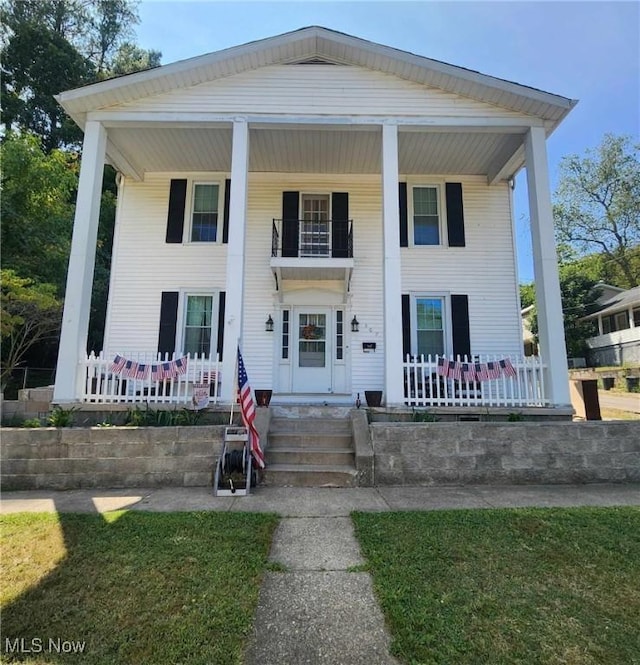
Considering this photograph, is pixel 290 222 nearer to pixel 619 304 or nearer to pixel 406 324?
pixel 406 324

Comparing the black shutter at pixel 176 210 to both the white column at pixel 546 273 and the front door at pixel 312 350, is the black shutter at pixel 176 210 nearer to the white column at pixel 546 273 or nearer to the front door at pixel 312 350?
the front door at pixel 312 350

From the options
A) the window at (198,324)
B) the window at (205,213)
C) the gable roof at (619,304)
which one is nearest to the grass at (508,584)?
the window at (198,324)

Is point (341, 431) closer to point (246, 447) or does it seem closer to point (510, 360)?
point (246, 447)

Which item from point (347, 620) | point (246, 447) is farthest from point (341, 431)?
point (347, 620)

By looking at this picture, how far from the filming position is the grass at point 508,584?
87.3 inches

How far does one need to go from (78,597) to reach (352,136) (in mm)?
8724

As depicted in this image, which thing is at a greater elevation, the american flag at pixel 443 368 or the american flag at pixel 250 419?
the american flag at pixel 443 368

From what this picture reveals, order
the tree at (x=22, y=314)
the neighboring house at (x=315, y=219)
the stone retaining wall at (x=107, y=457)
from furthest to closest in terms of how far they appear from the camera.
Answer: the tree at (x=22, y=314) < the neighboring house at (x=315, y=219) < the stone retaining wall at (x=107, y=457)

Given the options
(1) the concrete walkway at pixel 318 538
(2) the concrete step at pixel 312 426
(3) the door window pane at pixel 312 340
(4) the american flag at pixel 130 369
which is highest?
(3) the door window pane at pixel 312 340

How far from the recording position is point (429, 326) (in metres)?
9.61

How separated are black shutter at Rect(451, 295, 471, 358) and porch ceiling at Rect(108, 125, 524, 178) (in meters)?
3.24

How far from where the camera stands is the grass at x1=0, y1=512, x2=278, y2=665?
2219 millimetres

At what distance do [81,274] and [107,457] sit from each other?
354 cm

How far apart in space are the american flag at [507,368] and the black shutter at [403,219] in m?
3.92
